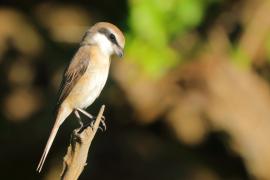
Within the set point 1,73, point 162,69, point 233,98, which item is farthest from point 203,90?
point 1,73

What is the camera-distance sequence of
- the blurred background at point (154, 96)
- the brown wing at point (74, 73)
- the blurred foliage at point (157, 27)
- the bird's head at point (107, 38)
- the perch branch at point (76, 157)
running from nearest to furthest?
Answer: the perch branch at point (76, 157)
the bird's head at point (107, 38)
the brown wing at point (74, 73)
the blurred foliage at point (157, 27)
the blurred background at point (154, 96)

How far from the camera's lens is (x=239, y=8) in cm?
998

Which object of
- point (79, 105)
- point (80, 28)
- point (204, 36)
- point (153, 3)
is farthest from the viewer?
point (80, 28)

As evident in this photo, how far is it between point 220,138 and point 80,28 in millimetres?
2042

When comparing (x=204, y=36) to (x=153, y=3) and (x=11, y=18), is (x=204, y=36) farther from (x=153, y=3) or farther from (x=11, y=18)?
(x=11, y=18)

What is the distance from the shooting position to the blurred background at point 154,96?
9.54m

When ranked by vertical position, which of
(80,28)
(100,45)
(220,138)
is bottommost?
(220,138)

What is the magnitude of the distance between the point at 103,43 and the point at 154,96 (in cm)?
286

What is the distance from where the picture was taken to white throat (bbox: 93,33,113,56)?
684 centimetres

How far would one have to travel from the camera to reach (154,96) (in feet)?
32.1

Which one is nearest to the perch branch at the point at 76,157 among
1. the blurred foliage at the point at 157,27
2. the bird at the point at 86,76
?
the bird at the point at 86,76

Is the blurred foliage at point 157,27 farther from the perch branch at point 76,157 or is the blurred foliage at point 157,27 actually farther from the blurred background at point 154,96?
the perch branch at point 76,157

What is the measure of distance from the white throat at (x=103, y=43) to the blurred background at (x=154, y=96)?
1.74 m

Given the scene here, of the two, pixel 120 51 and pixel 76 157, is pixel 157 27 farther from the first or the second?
pixel 76 157
